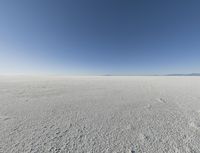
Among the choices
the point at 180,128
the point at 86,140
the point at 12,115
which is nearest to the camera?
the point at 86,140

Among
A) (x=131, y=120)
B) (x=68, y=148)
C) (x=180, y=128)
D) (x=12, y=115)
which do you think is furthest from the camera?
(x=12, y=115)

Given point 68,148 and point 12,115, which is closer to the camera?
point 68,148

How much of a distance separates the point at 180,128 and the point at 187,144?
0.69 m

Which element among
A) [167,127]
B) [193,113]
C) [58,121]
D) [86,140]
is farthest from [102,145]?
[193,113]

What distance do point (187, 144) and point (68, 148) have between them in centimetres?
241

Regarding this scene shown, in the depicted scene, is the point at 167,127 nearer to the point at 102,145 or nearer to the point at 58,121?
the point at 102,145

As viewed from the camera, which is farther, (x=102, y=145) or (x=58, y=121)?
(x=58, y=121)

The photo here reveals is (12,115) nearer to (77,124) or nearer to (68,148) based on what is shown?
(77,124)

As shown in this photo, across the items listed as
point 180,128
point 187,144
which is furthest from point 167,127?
point 187,144

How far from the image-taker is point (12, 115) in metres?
3.43

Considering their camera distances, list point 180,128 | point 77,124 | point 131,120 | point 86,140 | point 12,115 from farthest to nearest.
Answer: point 12,115
point 131,120
point 77,124
point 180,128
point 86,140

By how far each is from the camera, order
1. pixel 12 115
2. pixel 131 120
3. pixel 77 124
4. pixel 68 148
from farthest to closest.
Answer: pixel 12 115 → pixel 131 120 → pixel 77 124 → pixel 68 148

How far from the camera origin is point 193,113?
141 inches

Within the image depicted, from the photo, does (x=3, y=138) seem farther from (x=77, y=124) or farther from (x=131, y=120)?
(x=131, y=120)
